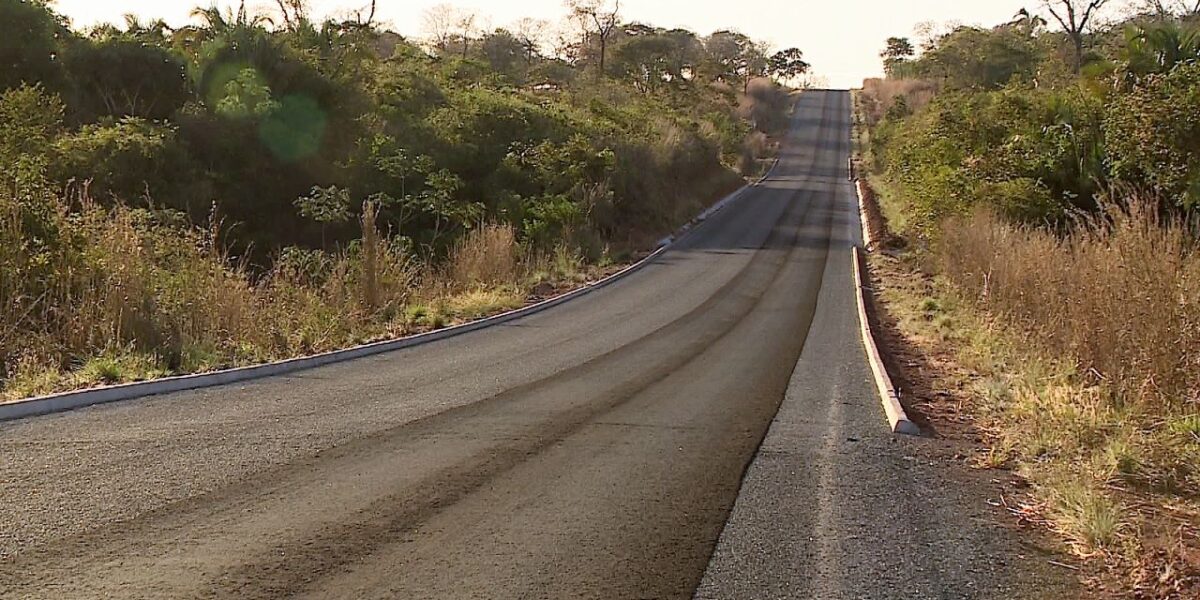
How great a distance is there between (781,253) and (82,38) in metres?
21.9

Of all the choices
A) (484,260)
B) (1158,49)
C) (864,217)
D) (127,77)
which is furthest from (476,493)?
(864,217)

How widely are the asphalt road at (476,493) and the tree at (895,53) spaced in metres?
111

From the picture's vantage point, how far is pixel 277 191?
30.5 meters

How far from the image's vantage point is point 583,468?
6969mm

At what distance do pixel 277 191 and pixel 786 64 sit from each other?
96.6 meters

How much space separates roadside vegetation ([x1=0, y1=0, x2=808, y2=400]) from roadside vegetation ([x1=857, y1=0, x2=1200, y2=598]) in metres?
7.52

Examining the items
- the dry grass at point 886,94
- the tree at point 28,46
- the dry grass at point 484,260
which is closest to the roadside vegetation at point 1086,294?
the dry grass at point 484,260

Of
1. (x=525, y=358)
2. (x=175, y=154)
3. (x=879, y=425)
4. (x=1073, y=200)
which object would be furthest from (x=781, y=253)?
(x=879, y=425)

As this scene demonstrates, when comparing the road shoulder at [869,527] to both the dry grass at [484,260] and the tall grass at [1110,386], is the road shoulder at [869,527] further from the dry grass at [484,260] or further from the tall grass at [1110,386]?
the dry grass at [484,260]

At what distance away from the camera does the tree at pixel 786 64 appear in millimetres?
118188

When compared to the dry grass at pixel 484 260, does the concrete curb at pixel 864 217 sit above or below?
below

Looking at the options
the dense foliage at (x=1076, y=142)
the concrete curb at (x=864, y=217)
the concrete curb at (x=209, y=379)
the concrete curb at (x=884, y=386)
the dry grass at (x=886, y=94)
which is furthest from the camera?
the dry grass at (x=886, y=94)

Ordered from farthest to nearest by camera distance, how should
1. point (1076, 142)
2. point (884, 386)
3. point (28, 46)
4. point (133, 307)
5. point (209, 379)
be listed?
point (28, 46), point (1076, 142), point (884, 386), point (133, 307), point (209, 379)

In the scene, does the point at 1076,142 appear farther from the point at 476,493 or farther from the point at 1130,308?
the point at 476,493
